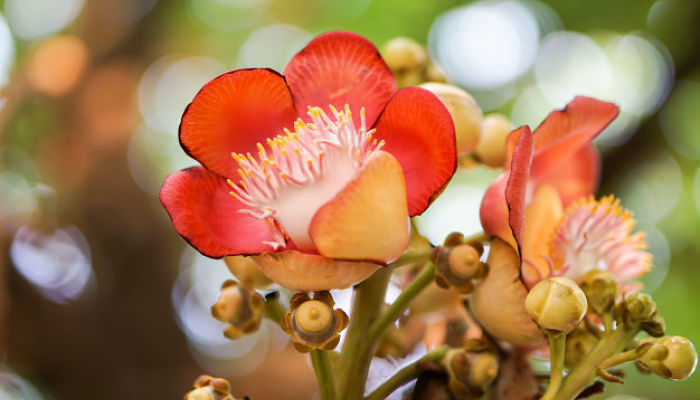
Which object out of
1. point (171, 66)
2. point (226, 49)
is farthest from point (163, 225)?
point (226, 49)

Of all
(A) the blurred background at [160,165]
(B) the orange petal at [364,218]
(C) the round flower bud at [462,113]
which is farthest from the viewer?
(A) the blurred background at [160,165]

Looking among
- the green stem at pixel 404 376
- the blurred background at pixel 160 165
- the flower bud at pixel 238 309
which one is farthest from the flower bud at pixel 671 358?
the blurred background at pixel 160 165

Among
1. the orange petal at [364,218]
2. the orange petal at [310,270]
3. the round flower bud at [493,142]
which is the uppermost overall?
the orange petal at [364,218]

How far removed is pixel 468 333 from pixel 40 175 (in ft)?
4.16

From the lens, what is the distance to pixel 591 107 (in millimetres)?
389

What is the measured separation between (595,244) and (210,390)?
24cm

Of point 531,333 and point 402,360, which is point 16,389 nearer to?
point 402,360

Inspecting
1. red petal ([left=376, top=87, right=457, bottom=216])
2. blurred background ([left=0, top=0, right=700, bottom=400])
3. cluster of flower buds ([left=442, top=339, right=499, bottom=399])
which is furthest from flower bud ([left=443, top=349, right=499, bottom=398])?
blurred background ([left=0, top=0, right=700, bottom=400])

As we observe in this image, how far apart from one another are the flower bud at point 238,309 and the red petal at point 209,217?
6 centimetres

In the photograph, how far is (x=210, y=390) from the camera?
0.33 meters

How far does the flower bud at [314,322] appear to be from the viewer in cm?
31

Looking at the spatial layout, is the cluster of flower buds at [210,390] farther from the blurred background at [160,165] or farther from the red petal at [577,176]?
the blurred background at [160,165]

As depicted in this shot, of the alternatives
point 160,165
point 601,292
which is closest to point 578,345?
point 601,292

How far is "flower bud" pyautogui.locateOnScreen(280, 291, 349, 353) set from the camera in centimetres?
31
